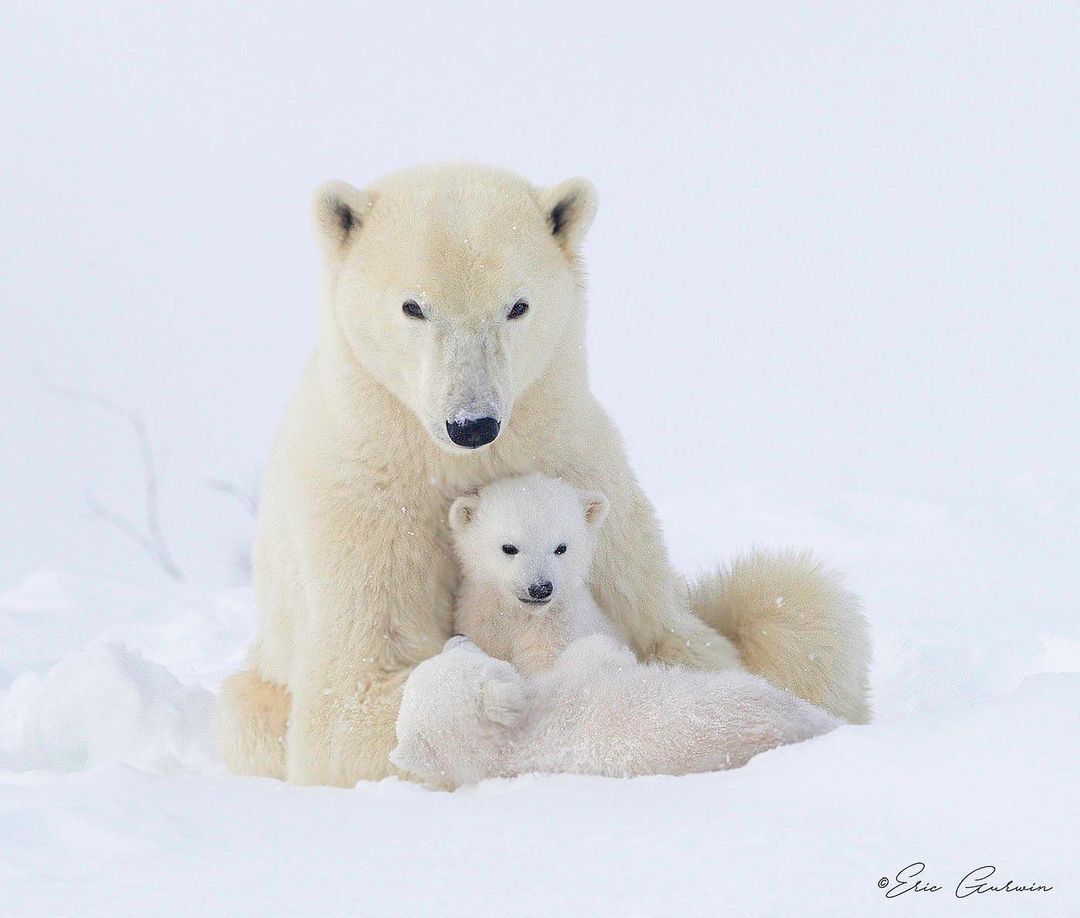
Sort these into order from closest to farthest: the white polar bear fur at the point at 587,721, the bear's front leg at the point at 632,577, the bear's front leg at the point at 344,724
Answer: the white polar bear fur at the point at 587,721
the bear's front leg at the point at 344,724
the bear's front leg at the point at 632,577

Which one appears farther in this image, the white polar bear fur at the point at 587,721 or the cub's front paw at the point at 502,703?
the cub's front paw at the point at 502,703

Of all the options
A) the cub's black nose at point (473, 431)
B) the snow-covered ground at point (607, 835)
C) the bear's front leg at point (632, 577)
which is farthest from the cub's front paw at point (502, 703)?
the bear's front leg at point (632, 577)

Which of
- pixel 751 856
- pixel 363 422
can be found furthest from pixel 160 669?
pixel 751 856

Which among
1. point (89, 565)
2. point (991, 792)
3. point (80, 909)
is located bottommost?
point (89, 565)

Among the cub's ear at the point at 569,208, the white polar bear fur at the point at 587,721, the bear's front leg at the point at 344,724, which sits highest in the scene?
the cub's ear at the point at 569,208

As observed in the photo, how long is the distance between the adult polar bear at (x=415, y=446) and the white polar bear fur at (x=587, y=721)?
344 millimetres

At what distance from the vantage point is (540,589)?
3.22m

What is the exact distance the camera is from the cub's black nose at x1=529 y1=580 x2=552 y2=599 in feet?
10.6

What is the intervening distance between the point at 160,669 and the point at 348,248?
85.7 inches

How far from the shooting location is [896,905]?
1.70 m

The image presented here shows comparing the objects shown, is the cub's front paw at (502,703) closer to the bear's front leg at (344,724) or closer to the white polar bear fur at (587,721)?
the white polar bear fur at (587,721)

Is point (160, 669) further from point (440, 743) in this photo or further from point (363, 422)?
point (440, 743)

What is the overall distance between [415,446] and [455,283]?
1.53 feet

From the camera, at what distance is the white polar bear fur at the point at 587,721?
8.39 feet
